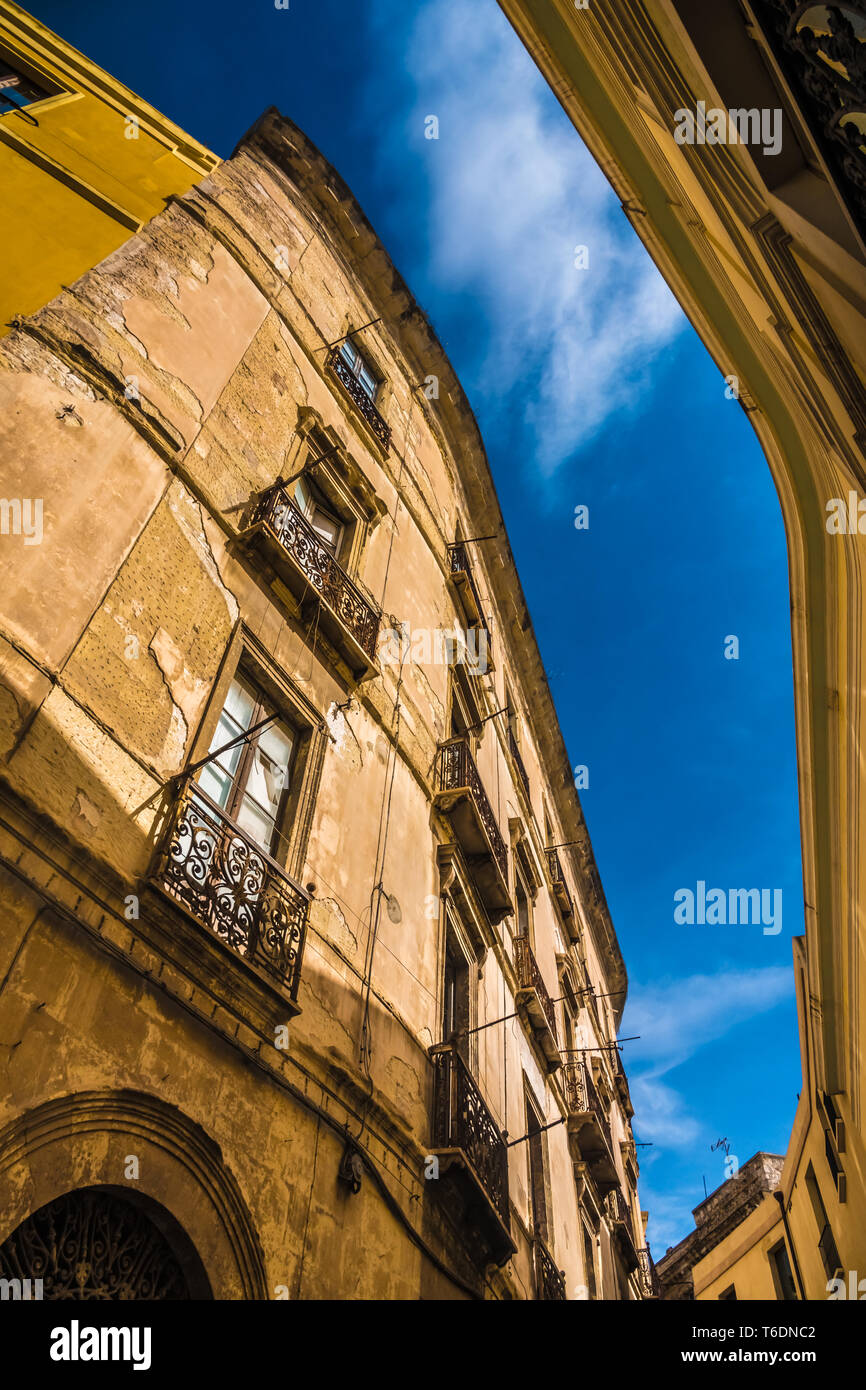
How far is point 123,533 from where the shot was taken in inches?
253

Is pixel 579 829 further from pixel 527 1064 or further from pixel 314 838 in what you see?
pixel 314 838

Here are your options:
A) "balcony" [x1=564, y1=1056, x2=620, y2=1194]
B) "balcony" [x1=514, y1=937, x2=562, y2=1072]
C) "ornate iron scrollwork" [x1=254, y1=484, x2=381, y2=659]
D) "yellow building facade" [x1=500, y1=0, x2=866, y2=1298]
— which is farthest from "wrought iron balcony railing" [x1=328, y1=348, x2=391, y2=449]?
"balcony" [x1=564, y1=1056, x2=620, y2=1194]

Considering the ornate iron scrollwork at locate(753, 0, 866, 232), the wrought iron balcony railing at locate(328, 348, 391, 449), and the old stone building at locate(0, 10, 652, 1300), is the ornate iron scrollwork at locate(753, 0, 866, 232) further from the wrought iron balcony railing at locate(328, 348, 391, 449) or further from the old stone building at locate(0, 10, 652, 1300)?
the wrought iron balcony railing at locate(328, 348, 391, 449)

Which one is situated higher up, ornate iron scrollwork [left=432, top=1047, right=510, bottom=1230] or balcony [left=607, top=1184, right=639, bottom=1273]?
ornate iron scrollwork [left=432, top=1047, right=510, bottom=1230]

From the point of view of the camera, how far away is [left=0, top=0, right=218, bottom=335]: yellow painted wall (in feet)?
33.9

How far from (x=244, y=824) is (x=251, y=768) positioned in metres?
0.53

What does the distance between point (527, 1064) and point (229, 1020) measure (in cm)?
867

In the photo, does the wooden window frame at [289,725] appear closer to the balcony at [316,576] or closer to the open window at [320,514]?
the balcony at [316,576]

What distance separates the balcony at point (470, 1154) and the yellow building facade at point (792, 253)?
408cm

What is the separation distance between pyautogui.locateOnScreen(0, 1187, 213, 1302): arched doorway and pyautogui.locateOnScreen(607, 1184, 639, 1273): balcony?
1608 centimetres

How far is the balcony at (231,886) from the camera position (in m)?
5.48

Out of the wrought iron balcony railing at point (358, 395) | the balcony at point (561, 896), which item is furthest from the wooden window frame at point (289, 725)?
the balcony at point (561, 896)

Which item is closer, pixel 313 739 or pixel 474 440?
pixel 313 739

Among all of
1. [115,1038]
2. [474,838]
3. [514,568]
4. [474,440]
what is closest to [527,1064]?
[474,838]
